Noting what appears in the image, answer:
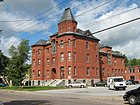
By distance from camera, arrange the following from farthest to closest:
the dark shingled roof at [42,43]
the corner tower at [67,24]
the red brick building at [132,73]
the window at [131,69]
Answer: the window at [131,69]
the red brick building at [132,73]
the dark shingled roof at [42,43]
the corner tower at [67,24]

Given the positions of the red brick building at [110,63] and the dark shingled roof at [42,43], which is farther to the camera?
the red brick building at [110,63]

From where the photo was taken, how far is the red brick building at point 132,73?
95.5m

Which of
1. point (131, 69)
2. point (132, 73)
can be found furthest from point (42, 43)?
point (132, 73)

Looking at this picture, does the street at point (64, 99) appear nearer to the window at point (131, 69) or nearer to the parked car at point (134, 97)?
the parked car at point (134, 97)

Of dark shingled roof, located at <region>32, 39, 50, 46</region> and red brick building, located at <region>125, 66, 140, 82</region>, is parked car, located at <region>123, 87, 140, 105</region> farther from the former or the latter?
red brick building, located at <region>125, 66, 140, 82</region>

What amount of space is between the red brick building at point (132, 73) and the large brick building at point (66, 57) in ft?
76.0

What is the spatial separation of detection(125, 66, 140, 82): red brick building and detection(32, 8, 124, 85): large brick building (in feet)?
76.0

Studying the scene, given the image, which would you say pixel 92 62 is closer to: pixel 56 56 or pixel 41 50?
pixel 56 56

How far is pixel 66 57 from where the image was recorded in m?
62.8

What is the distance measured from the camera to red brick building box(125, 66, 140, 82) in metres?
95.5

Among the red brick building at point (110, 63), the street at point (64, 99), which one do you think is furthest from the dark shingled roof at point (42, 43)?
the street at point (64, 99)

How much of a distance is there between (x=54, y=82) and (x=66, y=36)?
11.5 metres

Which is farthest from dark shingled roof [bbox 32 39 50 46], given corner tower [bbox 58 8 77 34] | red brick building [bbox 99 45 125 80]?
red brick building [bbox 99 45 125 80]

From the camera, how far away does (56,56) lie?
67.3 m
